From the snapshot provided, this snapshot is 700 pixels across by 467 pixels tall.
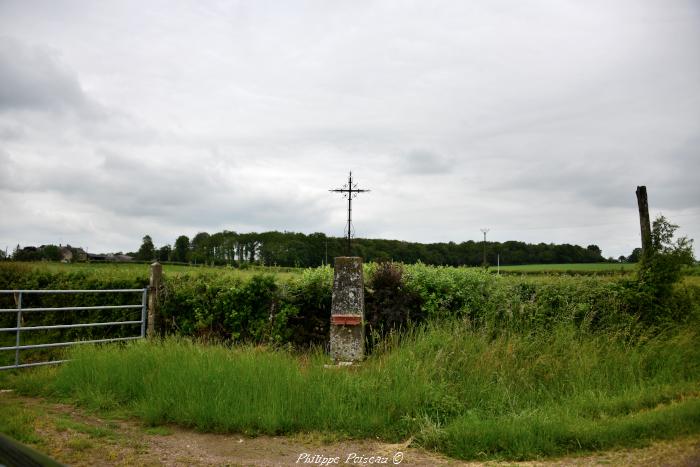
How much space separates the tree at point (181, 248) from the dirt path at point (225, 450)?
885 inches

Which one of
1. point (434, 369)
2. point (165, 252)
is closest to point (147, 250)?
point (165, 252)

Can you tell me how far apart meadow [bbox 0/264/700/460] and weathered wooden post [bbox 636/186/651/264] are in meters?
0.97

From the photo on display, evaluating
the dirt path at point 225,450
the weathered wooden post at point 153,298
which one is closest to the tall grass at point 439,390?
the dirt path at point 225,450

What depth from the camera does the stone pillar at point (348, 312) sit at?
10.2m

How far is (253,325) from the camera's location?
11789mm

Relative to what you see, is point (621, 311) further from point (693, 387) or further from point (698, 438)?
point (698, 438)

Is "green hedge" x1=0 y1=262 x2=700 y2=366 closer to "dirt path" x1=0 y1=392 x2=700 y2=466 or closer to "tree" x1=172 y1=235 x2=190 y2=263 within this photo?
"dirt path" x1=0 y1=392 x2=700 y2=466

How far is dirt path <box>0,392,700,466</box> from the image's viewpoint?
549 centimetres

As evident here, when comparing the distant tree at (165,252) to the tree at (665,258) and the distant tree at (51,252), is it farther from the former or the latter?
the tree at (665,258)

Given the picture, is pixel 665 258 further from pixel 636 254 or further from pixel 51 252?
pixel 51 252

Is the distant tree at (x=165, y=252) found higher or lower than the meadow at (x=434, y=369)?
higher

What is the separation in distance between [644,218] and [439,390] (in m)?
7.45

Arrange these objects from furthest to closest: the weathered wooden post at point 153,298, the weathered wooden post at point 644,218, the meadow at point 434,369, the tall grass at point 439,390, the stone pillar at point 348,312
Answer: the weathered wooden post at point 153,298 → the weathered wooden post at point 644,218 → the stone pillar at point 348,312 → the meadow at point 434,369 → the tall grass at point 439,390

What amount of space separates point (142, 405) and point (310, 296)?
200 inches
